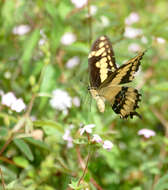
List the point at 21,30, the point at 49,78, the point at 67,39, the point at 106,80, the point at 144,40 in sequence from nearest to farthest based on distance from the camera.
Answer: the point at 106,80 < the point at 49,78 < the point at 144,40 < the point at 21,30 < the point at 67,39

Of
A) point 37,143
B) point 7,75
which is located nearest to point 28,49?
point 7,75

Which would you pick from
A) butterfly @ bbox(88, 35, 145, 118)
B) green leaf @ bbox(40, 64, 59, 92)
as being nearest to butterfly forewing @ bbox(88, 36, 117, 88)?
butterfly @ bbox(88, 35, 145, 118)

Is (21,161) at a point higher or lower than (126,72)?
lower

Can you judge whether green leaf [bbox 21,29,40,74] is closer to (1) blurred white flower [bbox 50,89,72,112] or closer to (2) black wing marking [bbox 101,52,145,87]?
(1) blurred white flower [bbox 50,89,72,112]

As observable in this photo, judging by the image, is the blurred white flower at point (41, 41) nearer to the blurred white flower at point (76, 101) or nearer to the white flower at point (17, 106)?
the blurred white flower at point (76, 101)

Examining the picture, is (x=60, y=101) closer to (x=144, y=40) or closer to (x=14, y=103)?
(x=14, y=103)

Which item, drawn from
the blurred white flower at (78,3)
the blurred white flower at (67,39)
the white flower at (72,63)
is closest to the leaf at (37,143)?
the white flower at (72,63)
